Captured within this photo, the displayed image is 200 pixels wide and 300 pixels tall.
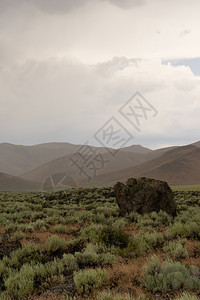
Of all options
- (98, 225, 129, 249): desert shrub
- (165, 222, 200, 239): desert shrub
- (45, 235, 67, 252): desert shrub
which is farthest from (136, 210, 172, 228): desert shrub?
(45, 235, 67, 252): desert shrub

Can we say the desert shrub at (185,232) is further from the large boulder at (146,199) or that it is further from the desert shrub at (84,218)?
the desert shrub at (84,218)

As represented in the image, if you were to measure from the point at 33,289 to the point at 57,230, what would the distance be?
6.08 metres

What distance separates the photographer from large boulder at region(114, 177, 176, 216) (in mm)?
15359

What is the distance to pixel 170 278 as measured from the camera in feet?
17.1

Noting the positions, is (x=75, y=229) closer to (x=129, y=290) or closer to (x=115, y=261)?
(x=115, y=261)

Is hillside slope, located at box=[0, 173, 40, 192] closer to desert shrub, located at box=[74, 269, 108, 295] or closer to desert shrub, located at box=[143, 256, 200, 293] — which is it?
desert shrub, located at box=[74, 269, 108, 295]

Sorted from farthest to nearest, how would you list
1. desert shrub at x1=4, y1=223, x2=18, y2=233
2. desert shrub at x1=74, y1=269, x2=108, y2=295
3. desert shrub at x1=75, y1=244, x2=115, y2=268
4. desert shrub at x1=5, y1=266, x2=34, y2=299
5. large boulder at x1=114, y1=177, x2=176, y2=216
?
1. large boulder at x1=114, y1=177, x2=176, y2=216
2. desert shrub at x1=4, y1=223, x2=18, y2=233
3. desert shrub at x1=75, y1=244, x2=115, y2=268
4. desert shrub at x1=5, y1=266, x2=34, y2=299
5. desert shrub at x1=74, y1=269, x2=108, y2=295

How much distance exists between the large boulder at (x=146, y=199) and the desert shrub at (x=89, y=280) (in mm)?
10001

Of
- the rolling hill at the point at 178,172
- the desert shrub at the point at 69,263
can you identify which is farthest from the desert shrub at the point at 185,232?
the rolling hill at the point at 178,172

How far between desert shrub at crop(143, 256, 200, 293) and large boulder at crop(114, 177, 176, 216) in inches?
382

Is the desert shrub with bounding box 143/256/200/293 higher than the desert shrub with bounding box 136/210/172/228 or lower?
higher

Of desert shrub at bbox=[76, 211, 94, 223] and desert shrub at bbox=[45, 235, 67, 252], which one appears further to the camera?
desert shrub at bbox=[76, 211, 94, 223]

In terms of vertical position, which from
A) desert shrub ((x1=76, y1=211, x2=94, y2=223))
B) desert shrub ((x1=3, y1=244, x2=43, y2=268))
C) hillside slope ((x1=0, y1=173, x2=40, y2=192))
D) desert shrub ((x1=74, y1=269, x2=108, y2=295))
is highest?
desert shrub ((x1=74, y1=269, x2=108, y2=295))

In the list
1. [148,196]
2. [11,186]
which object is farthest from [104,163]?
[148,196]
